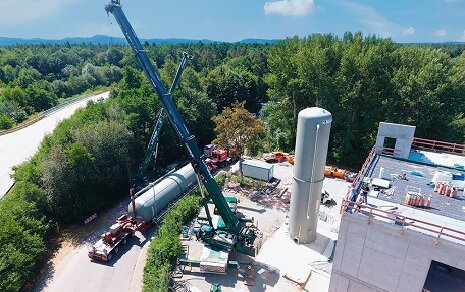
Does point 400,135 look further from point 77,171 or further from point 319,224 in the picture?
point 77,171

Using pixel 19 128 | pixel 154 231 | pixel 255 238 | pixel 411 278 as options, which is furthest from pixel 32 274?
pixel 19 128

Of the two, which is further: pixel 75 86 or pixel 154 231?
pixel 75 86

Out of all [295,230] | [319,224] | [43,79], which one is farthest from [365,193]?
[43,79]

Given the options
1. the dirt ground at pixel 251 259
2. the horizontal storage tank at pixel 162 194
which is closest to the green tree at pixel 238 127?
the horizontal storage tank at pixel 162 194

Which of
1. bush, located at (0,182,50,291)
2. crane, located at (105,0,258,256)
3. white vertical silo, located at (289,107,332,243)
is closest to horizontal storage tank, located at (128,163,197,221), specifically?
crane, located at (105,0,258,256)

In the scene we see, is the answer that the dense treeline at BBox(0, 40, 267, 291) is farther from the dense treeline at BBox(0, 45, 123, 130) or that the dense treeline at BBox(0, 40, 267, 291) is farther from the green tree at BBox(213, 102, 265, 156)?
the dense treeline at BBox(0, 45, 123, 130)

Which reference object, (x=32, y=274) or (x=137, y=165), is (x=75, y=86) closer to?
(x=137, y=165)

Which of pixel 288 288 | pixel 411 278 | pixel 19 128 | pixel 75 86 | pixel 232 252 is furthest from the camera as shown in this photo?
pixel 75 86

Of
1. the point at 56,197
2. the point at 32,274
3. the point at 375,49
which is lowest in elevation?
the point at 32,274
